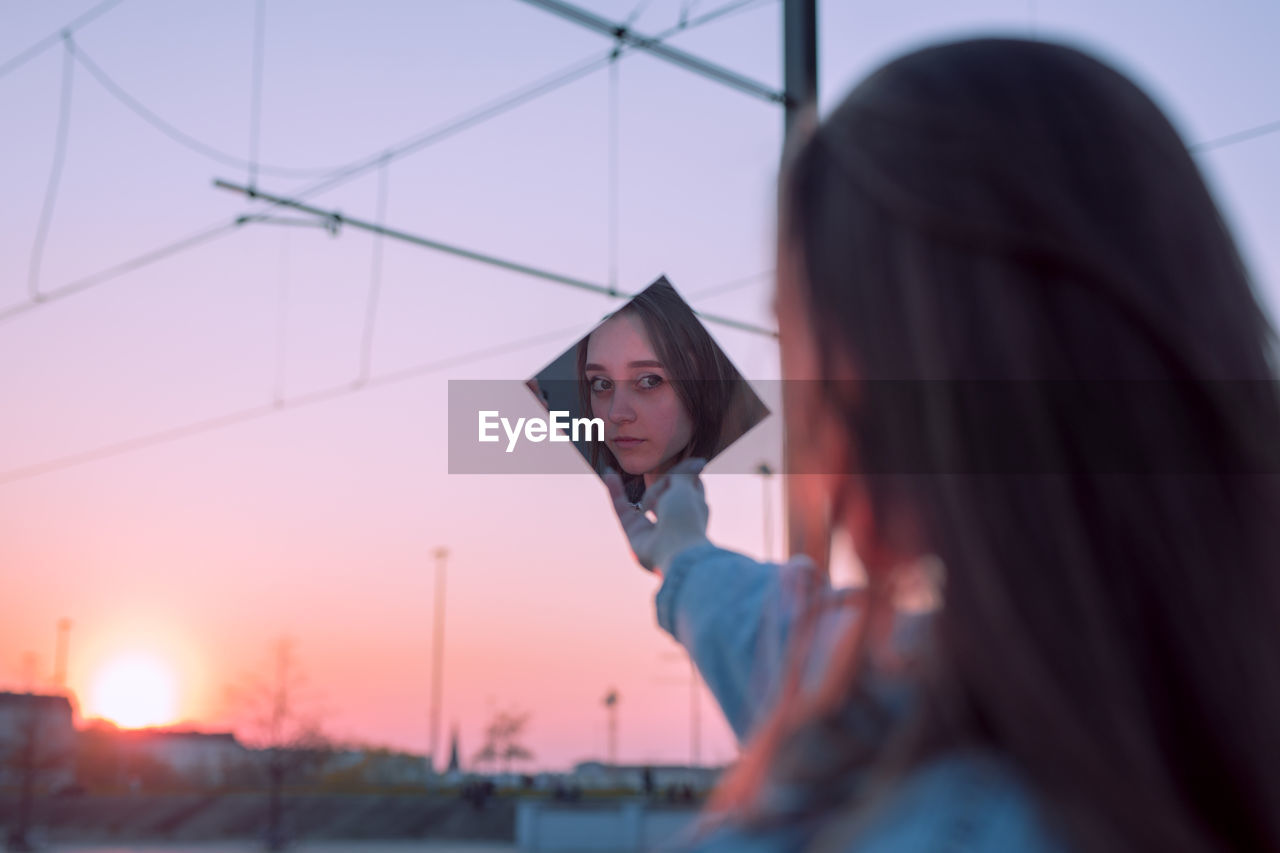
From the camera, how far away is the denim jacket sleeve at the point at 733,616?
102 cm

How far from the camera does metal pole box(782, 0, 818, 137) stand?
657 cm

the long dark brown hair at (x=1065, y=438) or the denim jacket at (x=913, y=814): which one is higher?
the long dark brown hair at (x=1065, y=438)

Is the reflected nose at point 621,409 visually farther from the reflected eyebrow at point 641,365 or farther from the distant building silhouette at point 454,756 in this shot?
the distant building silhouette at point 454,756

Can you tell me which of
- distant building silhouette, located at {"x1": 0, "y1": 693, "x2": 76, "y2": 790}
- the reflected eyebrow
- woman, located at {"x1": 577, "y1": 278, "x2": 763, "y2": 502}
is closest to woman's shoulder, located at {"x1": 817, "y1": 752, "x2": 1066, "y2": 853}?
woman, located at {"x1": 577, "y1": 278, "x2": 763, "y2": 502}

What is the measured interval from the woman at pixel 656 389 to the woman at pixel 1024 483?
2.15 ft

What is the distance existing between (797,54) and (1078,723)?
6302mm

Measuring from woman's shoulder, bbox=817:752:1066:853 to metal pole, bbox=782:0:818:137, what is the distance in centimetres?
614

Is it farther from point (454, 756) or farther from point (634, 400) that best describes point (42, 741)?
point (634, 400)

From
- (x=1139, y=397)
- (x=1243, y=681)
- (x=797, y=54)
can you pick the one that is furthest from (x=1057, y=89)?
(x=797, y=54)

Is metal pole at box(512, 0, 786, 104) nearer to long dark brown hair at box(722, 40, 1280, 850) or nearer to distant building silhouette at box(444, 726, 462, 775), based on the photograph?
long dark brown hair at box(722, 40, 1280, 850)

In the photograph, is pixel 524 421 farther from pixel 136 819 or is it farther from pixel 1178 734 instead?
pixel 136 819

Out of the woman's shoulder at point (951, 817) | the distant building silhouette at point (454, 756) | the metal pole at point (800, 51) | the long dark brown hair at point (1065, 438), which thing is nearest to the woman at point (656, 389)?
the long dark brown hair at point (1065, 438)

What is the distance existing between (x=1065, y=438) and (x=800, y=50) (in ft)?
20.4

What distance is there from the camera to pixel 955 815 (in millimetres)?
651
